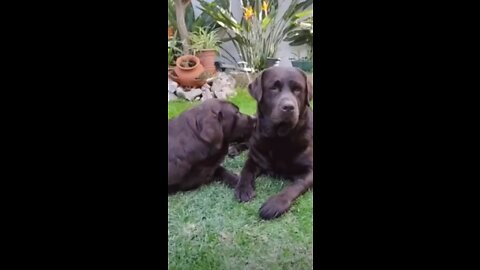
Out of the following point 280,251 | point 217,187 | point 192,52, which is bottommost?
point 280,251

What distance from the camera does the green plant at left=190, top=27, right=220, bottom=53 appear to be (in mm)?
2143

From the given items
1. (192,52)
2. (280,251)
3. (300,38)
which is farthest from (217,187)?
(300,38)

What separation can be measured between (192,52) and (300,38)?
0.49 meters

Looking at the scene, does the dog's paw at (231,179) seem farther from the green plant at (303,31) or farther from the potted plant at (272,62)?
the green plant at (303,31)

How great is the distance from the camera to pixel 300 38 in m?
2.14

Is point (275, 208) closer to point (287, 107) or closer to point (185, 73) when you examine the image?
point (287, 107)

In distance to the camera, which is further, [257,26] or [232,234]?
[257,26]

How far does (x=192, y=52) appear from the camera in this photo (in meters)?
2.15

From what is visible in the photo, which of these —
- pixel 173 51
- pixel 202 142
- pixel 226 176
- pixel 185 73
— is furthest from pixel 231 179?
pixel 173 51

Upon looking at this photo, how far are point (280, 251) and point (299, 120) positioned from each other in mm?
573

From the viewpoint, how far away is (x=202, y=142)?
6.99 ft

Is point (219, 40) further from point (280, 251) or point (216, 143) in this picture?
point (280, 251)

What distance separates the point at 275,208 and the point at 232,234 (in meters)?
0.22
